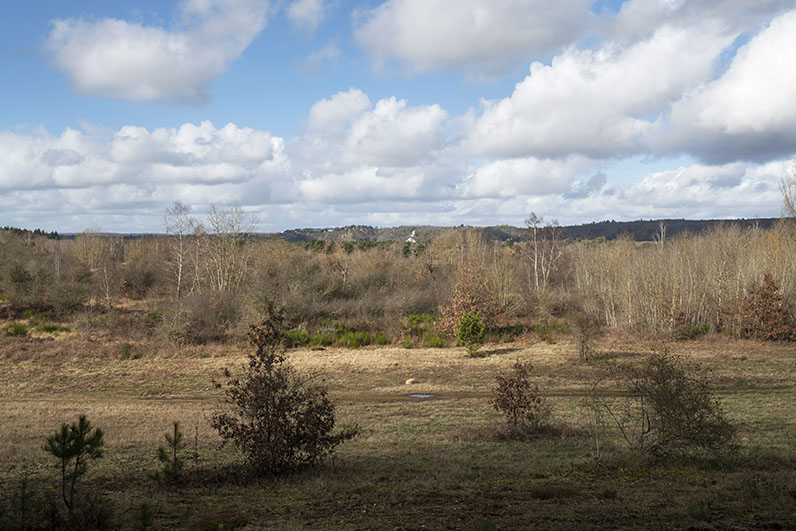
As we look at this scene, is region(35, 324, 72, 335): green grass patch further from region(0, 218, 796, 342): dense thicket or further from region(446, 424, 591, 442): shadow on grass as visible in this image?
region(446, 424, 591, 442): shadow on grass

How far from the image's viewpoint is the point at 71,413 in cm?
2092

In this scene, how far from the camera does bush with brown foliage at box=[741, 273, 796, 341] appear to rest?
35097 mm

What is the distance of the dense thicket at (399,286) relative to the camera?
128 feet

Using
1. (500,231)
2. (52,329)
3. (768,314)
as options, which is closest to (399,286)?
(52,329)

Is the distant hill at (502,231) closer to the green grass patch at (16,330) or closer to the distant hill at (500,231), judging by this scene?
the distant hill at (500,231)

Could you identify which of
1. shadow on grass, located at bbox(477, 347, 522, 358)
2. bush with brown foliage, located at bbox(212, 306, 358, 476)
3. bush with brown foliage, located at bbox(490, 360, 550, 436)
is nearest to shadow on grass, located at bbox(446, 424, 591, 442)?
bush with brown foliage, located at bbox(490, 360, 550, 436)

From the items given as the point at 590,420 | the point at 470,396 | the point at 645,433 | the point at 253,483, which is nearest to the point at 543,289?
the point at 470,396

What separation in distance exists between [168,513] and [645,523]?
681cm

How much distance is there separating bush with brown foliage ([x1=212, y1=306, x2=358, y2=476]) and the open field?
49 cm

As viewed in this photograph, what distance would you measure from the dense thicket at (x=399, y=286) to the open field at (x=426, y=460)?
7811 millimetres

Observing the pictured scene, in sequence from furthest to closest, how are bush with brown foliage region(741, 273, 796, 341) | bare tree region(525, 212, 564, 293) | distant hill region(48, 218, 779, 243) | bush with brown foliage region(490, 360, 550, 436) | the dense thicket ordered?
distant hill region(48, 218, 779, 243) → bare tree region(525, 212, 564, 293) → the dense thicket → bush with brown foliage region(741, 273, 796, 341) → bush with brown foliage region(490, 360, 550, 436)

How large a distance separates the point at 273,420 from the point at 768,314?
34722 millimetres

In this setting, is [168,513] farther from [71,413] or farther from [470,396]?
[470,396]

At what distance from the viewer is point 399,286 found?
182 ft
